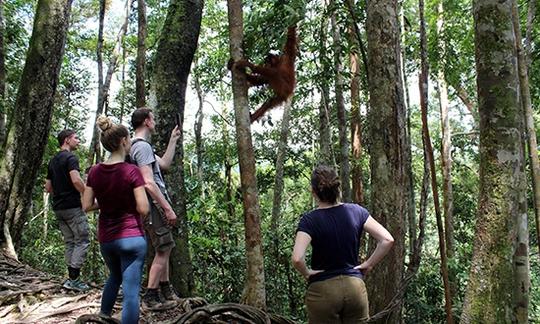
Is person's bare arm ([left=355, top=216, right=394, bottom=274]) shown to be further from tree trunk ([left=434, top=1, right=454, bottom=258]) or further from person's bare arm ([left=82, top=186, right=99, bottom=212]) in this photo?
tree trunk ([left=434, top=1, right=454, bottom=258])

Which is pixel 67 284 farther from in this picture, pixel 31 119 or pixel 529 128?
pixel 529 128

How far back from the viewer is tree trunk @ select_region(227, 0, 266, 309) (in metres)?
4.20

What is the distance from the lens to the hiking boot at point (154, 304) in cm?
396

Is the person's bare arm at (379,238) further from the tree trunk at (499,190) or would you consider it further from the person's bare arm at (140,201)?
the person's bare arm at (140,201)

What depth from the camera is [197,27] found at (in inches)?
224

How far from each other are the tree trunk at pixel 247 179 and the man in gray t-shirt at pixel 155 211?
0.65 meters

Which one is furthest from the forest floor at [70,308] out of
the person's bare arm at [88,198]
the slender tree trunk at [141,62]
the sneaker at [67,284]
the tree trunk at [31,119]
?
the slender tree trunk at [141,62]

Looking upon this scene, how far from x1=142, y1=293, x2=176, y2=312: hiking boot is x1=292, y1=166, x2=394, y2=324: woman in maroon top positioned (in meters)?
1.60

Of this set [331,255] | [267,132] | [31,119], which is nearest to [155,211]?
[331,255]

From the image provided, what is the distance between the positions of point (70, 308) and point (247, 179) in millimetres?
1889

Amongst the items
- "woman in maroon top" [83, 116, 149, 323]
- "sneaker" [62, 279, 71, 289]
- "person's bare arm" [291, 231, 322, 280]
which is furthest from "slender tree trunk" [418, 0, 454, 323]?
"sneaker" [62, 279, 71, 289]

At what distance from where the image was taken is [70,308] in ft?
13.5

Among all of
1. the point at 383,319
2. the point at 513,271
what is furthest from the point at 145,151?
the point at 513,271

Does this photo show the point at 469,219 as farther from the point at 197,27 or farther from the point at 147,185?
the point at 147,185
